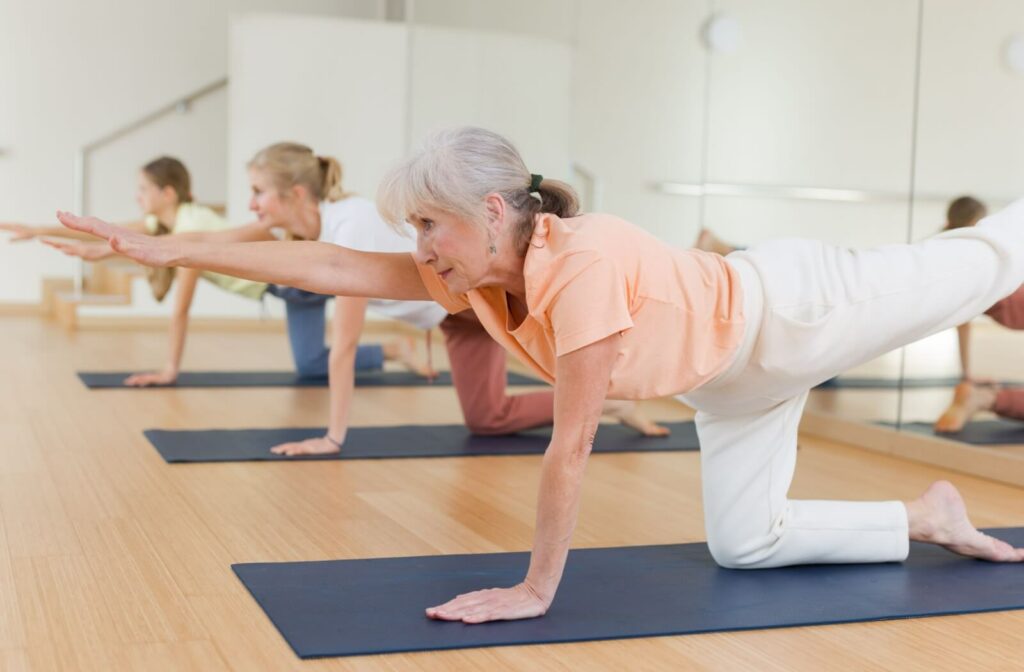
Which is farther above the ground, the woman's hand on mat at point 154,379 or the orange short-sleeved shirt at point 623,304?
the orange short-sleeved shirt at point 623,304

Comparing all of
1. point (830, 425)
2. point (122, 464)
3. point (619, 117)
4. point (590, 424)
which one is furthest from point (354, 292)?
point (619, 117)

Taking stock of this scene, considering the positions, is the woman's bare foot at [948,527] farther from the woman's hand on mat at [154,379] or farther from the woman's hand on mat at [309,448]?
the woman's hand on mat at [154,379]

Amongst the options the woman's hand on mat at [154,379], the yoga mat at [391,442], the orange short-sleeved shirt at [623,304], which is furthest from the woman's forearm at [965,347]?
the woman's hand on mat at [154,379]

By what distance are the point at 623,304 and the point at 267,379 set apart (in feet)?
11.1

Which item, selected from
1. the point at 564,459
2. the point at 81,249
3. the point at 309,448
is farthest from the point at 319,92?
the point at 564,459

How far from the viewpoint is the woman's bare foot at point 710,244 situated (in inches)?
171

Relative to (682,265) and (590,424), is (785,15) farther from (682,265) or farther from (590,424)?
(590,424)

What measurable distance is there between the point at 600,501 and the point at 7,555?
132 cm

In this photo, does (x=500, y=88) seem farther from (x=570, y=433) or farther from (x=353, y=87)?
(x=570, y=433)

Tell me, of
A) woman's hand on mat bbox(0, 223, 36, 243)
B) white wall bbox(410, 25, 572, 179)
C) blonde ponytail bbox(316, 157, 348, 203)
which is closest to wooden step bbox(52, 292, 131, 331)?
white wall bbox(410, 25, 572, 179)

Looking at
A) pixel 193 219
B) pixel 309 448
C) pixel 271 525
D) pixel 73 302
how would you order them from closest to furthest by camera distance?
pixel 271 525 → pixel 309 448 → pixel 193 219 → pixel 73 302

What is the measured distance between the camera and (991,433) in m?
3.47

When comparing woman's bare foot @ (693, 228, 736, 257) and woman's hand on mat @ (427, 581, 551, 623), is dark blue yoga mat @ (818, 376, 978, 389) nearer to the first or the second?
woman's bare foot @ (693, 228, 736, 257)

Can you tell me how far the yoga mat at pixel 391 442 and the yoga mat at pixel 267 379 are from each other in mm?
1052
